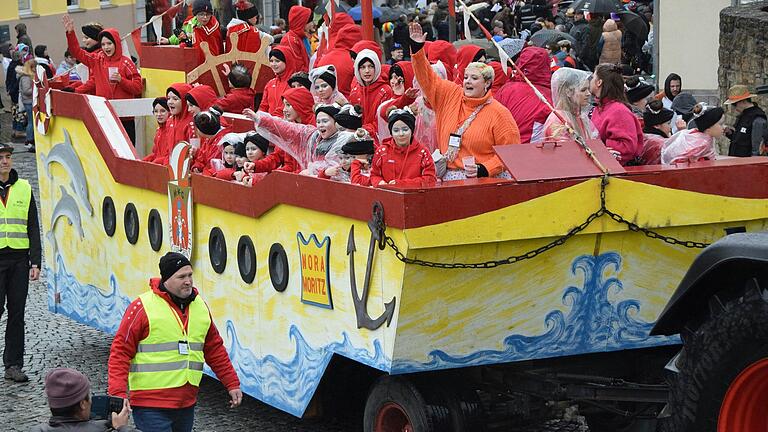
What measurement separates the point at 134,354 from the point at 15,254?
13.5ft

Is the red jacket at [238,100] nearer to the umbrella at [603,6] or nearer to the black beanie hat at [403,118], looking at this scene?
the black beanie hat at [403,118]

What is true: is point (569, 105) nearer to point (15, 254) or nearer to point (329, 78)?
point (329, 78)

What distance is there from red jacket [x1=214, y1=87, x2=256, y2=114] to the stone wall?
19.1 ft

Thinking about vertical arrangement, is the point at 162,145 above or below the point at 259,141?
below

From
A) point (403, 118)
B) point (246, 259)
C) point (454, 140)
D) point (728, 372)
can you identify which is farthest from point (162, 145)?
point (728, 372)

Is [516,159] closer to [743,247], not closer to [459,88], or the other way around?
[459,88]

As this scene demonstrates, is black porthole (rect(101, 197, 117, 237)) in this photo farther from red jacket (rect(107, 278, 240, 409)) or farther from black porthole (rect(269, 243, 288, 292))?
red jacket (rect(107, 278, 240, 409))

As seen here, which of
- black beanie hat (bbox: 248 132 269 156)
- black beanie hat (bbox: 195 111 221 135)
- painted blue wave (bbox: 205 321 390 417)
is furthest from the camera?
black beanie hat (bbox: 195 111 221 135)

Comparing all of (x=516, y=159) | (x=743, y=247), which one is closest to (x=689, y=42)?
(x=516, y=159)

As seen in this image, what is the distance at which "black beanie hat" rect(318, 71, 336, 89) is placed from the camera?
31.6 ft

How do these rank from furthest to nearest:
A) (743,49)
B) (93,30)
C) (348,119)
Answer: (743,49)
(93,30)
(348,119)

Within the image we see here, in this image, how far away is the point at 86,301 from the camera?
1123cm

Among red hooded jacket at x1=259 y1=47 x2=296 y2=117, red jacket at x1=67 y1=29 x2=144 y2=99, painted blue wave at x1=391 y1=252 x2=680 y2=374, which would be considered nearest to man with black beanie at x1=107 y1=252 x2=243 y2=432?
painted blue wave at x1=391 y1=252 x2=680 y2=374

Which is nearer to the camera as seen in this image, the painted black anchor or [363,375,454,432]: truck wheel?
the painted black anchor
